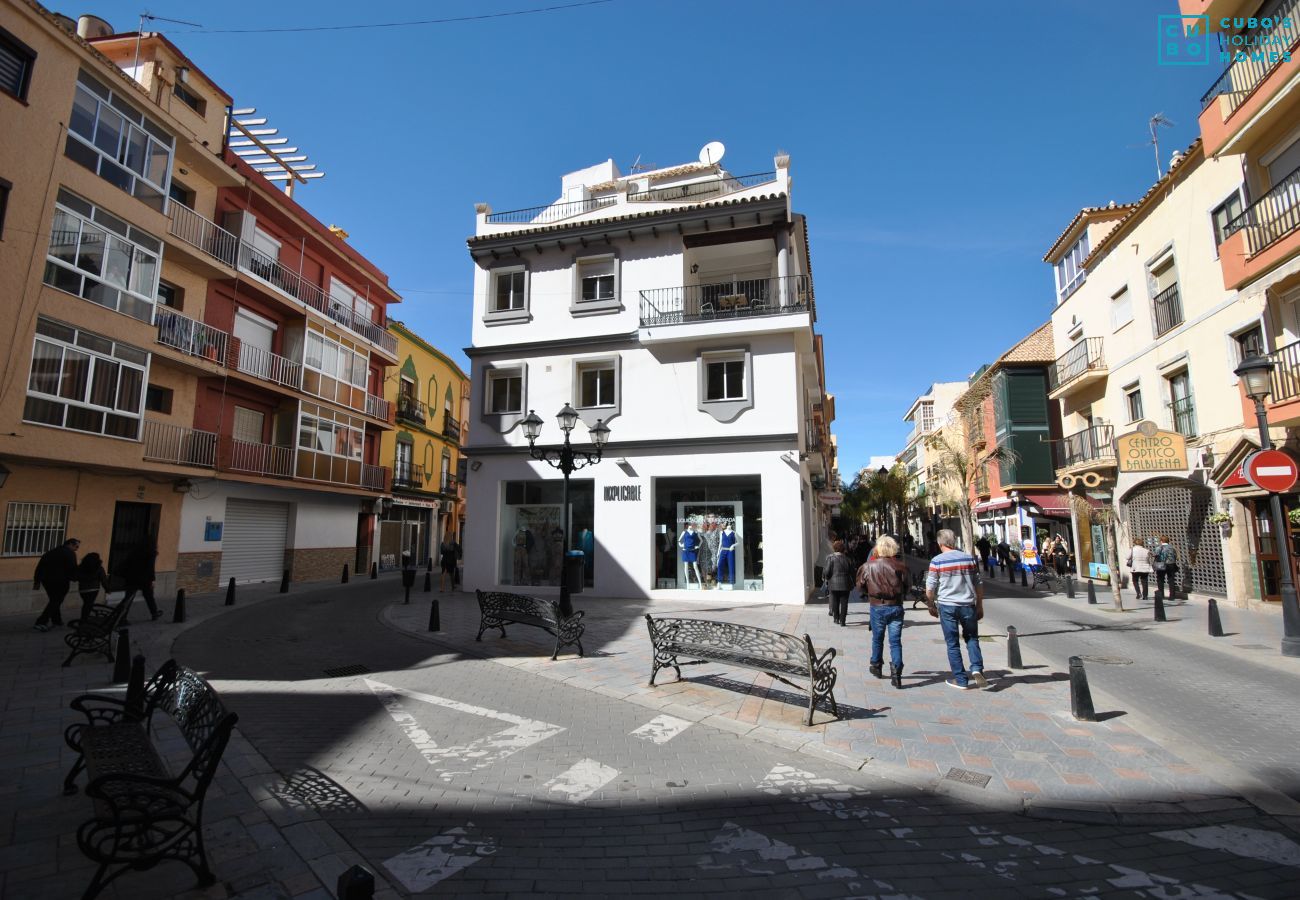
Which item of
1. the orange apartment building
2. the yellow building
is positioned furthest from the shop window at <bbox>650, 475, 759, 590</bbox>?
the yellow building

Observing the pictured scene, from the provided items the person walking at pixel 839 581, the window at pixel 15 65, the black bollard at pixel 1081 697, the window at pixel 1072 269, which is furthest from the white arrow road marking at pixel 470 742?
the window at pixel 1072 269

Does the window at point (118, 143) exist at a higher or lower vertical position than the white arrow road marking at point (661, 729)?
higher

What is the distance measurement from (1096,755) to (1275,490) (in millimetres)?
7193

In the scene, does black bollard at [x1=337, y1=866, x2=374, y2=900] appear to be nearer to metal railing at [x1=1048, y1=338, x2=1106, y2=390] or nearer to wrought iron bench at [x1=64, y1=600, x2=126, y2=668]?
wrought iron bench at [x1=64, y1=600, x2=126, y2=668]

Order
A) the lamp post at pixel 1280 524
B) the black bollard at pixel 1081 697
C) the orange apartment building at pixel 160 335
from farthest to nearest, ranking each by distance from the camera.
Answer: the orange apartment building at pixel 160 335
the lamp post at pixel 1280 524
the black bollard at pixel 1081 697

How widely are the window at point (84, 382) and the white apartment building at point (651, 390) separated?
8.40 m

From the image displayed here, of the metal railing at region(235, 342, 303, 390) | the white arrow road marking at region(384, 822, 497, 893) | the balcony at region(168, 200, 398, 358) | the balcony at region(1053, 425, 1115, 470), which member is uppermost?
the balcony at region(168, 200, 398, 358)

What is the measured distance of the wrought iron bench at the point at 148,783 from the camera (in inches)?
115

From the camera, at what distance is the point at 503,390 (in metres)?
18.5

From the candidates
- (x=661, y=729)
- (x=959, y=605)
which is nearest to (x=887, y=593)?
(x=959, y=605)

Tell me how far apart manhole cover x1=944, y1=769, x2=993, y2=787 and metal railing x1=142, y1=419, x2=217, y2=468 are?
19371 millimetres

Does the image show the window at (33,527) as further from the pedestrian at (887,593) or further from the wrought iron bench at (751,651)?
the pedestrian at (887,593)

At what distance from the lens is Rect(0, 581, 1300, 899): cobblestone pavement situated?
3.26 metres

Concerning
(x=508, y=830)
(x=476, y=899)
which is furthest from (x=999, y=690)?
(x=476, y=899)
